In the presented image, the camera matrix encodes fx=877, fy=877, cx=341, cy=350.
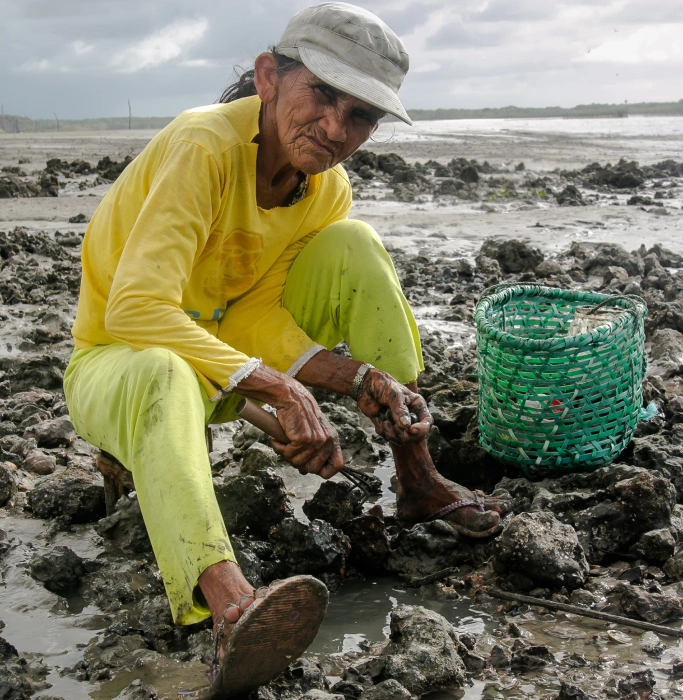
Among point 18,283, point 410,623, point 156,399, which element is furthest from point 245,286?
point 18,283

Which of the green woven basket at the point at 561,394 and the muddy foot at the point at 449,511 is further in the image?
the green woven basket at the point at 561,394

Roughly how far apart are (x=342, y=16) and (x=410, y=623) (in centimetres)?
161

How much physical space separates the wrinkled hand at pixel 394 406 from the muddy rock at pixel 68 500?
100cm

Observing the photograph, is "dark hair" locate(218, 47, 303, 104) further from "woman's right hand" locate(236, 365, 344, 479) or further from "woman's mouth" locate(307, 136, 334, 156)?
"woman's right hand" locate(236, 365, 344, 479)

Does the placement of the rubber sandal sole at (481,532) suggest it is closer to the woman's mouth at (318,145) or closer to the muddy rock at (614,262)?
the woman's mouth at (318,145)

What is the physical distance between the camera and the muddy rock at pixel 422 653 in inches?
79.0

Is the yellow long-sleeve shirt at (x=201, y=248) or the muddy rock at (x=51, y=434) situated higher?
the yellow long-sleeve shirt at (x=201, y=248)

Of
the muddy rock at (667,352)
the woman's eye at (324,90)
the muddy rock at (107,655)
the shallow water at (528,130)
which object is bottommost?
the muddy rock at (107,655)

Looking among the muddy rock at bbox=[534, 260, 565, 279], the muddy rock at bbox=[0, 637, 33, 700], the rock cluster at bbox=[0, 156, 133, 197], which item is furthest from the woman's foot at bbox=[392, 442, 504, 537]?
the rock cluster at bbox=[0, 156, 133, 197]

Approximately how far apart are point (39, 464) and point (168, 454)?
1.48 meters

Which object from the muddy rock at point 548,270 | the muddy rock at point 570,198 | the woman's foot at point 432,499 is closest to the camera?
the woman's foot at point 432,499

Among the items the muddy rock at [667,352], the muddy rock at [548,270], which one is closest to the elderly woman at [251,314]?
the muddy rock at [667,352]

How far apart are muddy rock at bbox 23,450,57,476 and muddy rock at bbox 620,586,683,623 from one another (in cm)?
214

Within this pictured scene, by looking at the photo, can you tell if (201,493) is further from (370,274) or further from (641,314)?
(641,314)
